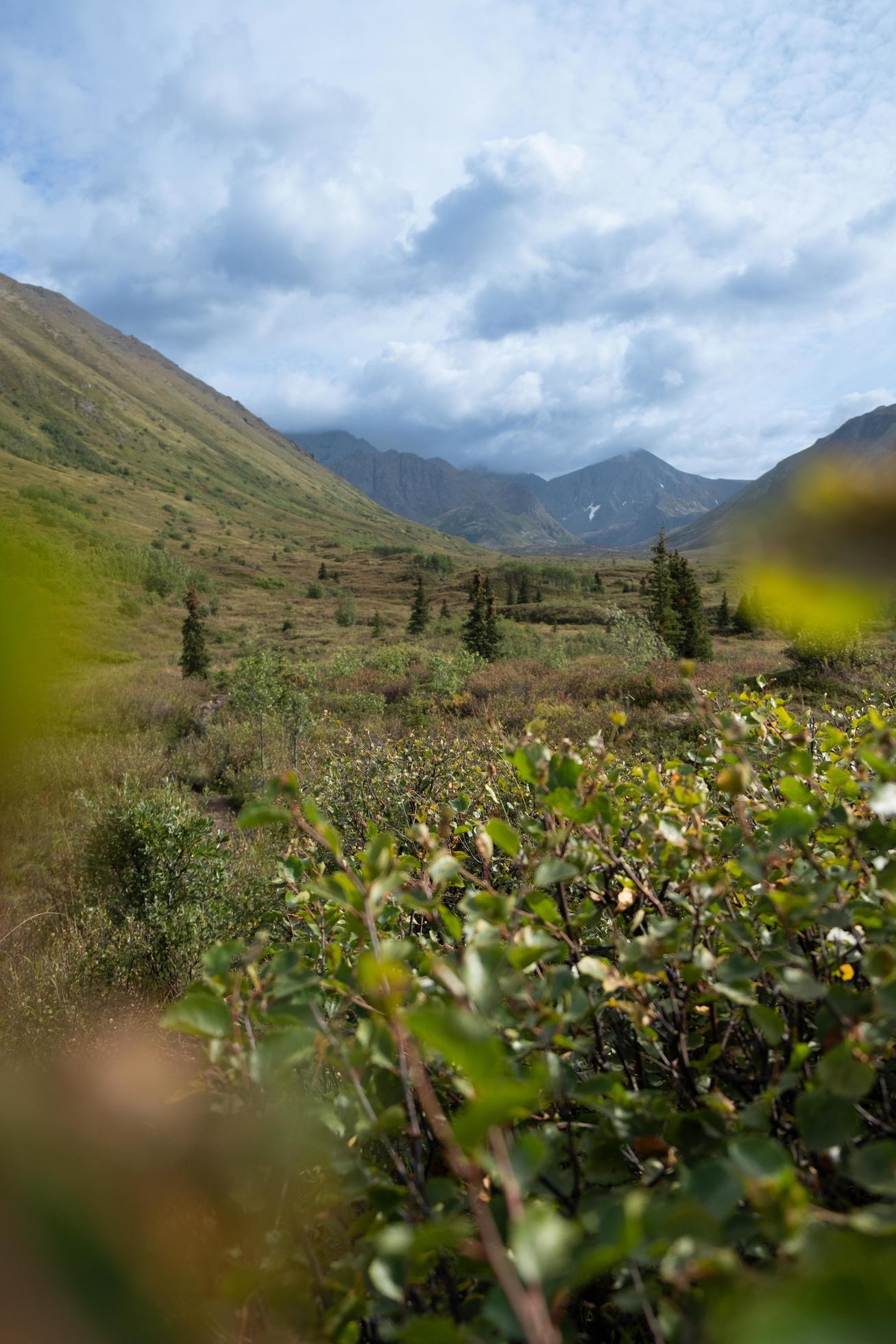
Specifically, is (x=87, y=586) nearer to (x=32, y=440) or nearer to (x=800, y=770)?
(x=800, y=770)

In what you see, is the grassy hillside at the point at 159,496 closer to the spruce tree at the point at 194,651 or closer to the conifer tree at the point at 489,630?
the spruce tree at the point at 194,651

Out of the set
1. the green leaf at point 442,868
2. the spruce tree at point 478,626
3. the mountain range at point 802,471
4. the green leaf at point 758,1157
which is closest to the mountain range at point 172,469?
the mountain range at point 802,471

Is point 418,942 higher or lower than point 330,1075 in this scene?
higher

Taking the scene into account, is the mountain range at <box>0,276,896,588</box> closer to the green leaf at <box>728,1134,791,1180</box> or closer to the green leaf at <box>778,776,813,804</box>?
the green leaf at <box>778,776,813,804</box>

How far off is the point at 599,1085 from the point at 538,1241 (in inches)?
17.8

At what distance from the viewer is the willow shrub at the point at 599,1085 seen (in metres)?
0.53

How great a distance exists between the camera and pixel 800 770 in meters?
1.22

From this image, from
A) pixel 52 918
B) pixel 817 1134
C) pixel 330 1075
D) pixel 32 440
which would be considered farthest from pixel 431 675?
pixel 32 440

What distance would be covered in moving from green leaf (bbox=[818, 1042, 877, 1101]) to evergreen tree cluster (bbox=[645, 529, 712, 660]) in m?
26.9

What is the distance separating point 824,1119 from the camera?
2.40 ft

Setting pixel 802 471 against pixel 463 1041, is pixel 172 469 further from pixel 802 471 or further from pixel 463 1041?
pixel 463 1041

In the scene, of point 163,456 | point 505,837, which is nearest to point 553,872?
point 505,837

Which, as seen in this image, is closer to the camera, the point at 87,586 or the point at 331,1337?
the point at 331,1337

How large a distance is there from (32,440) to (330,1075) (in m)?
88.8
